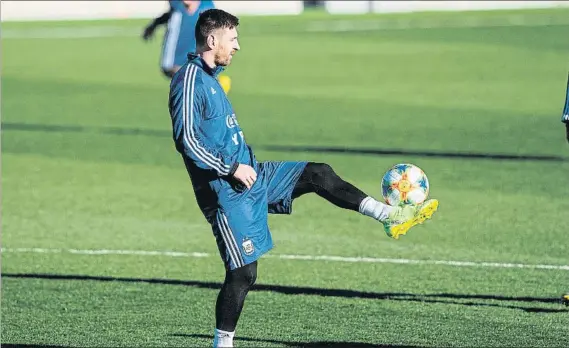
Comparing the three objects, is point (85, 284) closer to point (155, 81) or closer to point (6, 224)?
point (6, 224)

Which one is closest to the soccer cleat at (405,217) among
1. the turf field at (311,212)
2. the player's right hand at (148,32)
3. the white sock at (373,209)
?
the white sock at (373,209)

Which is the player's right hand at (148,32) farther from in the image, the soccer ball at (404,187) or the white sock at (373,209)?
the white sock at (373,209)

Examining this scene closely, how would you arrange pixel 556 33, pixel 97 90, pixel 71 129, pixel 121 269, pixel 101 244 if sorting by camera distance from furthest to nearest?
pixel 556 33 < pixel 97 90 < pixel 71 129 < pixel 101 244 < pixel 121 269

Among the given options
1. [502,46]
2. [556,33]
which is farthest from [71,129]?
[556,33]

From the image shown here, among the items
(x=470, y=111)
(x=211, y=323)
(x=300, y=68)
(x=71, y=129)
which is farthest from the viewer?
(x=300, y=68)

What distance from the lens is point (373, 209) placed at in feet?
25.2

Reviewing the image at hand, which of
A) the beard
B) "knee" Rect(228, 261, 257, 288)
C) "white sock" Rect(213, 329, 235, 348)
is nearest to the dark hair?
the beard

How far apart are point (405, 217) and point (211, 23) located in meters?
1.54

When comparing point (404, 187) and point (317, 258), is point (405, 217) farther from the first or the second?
point (317, 258)

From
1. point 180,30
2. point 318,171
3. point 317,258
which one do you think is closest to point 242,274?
point 318,171

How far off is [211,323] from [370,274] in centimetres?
206

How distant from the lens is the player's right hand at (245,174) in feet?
23.9

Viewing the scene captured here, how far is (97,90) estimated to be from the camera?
26844 mm

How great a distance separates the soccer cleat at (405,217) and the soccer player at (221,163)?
2.28ft
